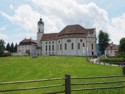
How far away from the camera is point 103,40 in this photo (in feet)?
408

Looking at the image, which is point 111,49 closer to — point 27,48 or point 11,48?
point 27,48

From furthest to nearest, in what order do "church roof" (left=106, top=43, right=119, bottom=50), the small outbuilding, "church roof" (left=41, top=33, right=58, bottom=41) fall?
"church roof" (left=41, top=33, right=58, bottom=41) < "church roof" (left=106, top=43, right=119, bottom=50) < the small outbuilding

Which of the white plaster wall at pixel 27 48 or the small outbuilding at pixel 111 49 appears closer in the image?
Answer: the small outbuilding at pixel 111 49

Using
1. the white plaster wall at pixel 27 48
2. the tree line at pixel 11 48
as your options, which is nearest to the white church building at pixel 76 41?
the white plaster wall at pixel 27 48

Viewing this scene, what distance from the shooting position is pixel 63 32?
388 ft

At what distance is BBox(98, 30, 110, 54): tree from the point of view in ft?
409

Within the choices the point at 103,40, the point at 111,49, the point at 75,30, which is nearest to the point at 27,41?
the point at 75,30

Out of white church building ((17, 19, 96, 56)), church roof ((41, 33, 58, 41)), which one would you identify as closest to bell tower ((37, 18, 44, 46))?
church roof ((41, 33, 58, 41))

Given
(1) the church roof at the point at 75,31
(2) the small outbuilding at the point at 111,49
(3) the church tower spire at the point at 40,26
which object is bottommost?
(2) the small outbuilding at the point at 111,49

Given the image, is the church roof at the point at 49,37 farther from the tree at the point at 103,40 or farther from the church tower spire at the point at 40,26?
the tree at the point at 103,40

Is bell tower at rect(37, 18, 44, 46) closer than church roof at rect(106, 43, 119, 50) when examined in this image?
No

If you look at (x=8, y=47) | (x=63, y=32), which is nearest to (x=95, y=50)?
(x=63, y=32)

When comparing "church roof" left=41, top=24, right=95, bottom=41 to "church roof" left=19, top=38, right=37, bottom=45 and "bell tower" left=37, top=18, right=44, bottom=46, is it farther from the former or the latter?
"church roof" left=19, top=38, right=37, bottom=45

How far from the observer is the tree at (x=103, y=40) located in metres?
125
